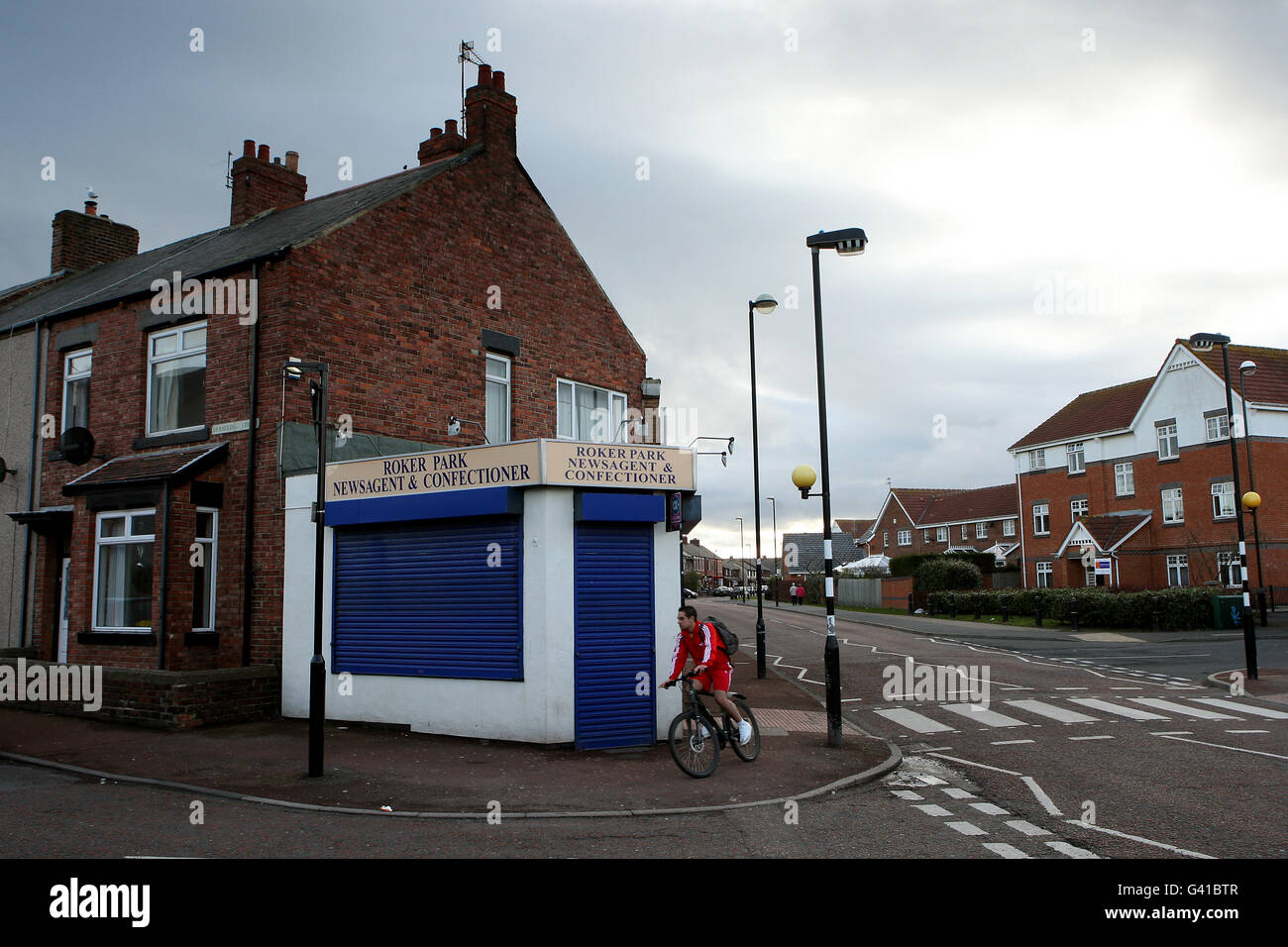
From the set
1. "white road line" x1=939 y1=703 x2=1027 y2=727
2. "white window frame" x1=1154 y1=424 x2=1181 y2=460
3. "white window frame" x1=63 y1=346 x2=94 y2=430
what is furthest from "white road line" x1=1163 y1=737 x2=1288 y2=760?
"white window frame" x1=1154 y1=424 x2=1181 y2=460

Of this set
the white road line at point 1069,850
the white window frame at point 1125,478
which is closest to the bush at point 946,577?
the white window frame at point 1125,478

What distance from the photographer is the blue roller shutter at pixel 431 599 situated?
12.1 metres

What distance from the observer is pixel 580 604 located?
38.8 ft

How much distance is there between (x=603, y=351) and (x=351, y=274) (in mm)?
6454

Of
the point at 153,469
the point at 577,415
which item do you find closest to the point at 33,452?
the point at 153,469

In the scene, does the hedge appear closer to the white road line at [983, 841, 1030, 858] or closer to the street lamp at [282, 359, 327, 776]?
the white road line at [983, 841, 1030, 858]

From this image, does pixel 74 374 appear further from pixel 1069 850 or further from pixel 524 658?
pixel 1069 850

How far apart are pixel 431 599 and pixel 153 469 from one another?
5805mm

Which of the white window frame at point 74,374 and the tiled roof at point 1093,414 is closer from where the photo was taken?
the white window frame at point 74,374

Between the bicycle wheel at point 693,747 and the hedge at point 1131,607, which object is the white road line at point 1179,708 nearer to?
the bicycle wheel at point 693,747

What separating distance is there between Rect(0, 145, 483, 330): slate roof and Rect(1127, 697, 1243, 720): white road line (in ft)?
50.8

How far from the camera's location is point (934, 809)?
27.1ft

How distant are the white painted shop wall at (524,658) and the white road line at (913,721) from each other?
381 centimetres

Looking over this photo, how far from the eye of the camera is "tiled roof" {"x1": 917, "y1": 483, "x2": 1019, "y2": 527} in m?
71.6
